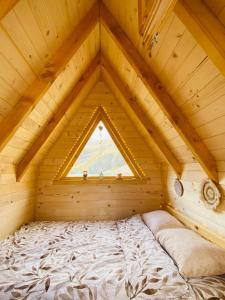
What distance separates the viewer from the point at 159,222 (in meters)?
2.35

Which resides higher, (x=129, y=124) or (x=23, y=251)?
(x=129, y=124)

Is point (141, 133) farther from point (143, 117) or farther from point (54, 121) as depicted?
point (54, 121)

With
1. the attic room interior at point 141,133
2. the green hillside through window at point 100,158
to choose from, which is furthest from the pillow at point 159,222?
the green hillside through window at point 100,158

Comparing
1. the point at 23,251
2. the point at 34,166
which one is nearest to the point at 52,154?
the point at 34,166

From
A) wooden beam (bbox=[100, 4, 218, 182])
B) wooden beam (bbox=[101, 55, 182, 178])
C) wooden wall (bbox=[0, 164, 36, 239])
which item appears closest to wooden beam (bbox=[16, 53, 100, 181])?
wooden wall (bbox=[0, 164, 36, 239])

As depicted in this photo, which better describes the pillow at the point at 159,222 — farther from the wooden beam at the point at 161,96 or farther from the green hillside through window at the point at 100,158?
the green hillside through window at the point at 100,158

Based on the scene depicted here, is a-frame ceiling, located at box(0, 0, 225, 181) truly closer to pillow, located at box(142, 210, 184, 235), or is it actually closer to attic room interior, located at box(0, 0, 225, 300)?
attic room interior, located at box(0, 0, 225, 300)

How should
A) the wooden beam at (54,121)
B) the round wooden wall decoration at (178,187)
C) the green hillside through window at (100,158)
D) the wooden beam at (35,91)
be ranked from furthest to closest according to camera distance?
the green hillside through window at (100,158)
the round wooden wall decoration at (178,187)
the wooden beam at (54,121)
the wooden beam at (35,91)

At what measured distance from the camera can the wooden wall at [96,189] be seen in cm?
323

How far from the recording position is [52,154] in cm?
330

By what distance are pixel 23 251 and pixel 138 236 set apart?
1198 millimetres

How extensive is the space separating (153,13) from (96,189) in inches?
108

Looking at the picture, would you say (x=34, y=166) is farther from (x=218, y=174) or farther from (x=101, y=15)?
(x=218, y=174)

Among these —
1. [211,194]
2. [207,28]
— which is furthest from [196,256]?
[207,28]
